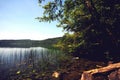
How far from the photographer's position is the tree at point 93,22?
21859 mm

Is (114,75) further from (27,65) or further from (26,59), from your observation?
(26,59)

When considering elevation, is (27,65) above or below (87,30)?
below

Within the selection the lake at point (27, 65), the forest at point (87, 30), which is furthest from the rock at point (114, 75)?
the lake at point (27, 65)

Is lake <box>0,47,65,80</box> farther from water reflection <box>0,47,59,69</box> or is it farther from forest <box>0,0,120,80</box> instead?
forest <box>0,0,120,80</box>

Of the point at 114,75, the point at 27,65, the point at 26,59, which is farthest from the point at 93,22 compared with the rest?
the point at 26,59

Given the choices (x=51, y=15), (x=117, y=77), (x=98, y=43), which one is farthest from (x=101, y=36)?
(x=117, y=77)

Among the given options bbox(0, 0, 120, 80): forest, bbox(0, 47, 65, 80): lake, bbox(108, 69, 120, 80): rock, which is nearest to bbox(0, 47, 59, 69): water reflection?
bbox(0, 47, 65, 80): lake

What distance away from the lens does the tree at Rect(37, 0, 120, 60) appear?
21859 mm

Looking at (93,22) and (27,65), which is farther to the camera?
(27,65)

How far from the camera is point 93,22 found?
22250 mm

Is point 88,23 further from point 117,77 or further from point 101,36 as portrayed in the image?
point 117,77

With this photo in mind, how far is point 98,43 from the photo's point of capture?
2469 centimetres

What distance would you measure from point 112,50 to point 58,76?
7.58 m

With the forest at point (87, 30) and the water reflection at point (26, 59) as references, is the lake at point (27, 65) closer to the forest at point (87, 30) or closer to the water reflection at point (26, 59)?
the water reflection at point (26, 59)
